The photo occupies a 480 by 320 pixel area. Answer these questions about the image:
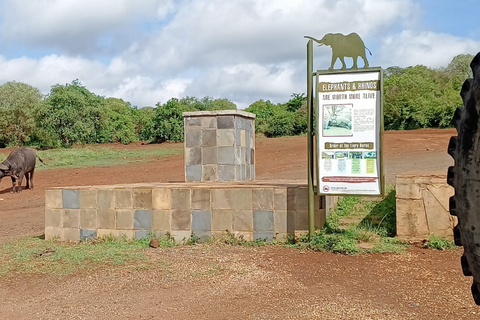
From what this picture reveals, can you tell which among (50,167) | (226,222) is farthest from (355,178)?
(50,167)

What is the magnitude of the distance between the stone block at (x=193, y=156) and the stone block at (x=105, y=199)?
2.05 m

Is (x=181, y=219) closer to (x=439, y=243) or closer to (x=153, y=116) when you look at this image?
(x=439, y=243)

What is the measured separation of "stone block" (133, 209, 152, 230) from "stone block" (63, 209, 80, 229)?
971 mm

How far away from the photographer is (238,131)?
30.8 feet

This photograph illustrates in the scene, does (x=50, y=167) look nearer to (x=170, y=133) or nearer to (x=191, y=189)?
(x=170, y=133)

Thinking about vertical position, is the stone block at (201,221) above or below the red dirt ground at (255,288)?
above

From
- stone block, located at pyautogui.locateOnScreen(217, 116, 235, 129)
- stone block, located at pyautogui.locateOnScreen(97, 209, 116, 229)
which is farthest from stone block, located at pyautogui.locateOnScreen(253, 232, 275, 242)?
stone block, located at pyautogui.locateOnScreen(217, 116, 235, 129)

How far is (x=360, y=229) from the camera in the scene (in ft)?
23.4

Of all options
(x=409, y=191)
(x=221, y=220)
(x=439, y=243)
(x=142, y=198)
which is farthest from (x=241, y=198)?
(x=439, y=243)

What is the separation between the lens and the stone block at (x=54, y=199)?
8023 millimetres

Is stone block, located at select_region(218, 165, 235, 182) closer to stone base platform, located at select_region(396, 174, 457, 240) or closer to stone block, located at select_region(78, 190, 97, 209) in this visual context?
stone block, located at select_region(78, 190, 97, 209)

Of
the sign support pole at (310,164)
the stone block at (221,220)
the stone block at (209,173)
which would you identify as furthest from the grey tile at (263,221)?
the stone block at (209,173)

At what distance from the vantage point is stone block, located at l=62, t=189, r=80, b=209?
26.0 feet

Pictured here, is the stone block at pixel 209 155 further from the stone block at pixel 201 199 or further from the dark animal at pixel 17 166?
the dark animal at pixel 17 166
